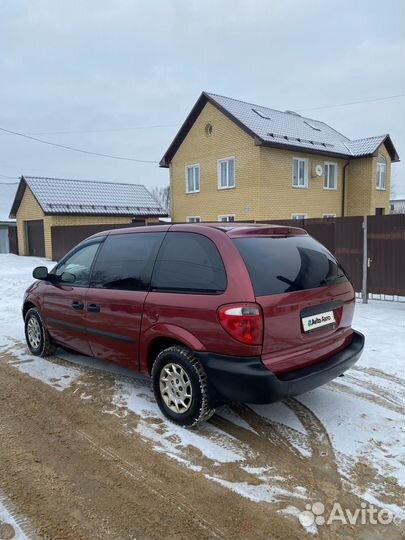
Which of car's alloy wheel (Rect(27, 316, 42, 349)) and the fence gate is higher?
the fence gate

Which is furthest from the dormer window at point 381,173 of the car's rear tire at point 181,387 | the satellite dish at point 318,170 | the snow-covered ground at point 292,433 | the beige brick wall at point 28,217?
the car's rear tire at point 181,387

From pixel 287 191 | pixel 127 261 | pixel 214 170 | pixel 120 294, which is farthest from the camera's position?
pixel 214 170

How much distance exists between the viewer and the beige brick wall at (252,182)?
18.6 m

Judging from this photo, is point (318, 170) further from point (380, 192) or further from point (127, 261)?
point (127, 261)

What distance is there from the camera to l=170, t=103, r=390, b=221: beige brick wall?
60.9 ft

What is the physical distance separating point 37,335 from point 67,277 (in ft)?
3.51

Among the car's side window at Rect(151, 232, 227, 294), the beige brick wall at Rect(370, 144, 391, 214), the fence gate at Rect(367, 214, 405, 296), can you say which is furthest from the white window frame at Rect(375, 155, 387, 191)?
the car's side window at Rect(151, 232, 227, 294)

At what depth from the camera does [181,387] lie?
11.4 feet

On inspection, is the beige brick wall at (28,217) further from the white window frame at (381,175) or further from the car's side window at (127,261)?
the car's side window at (127,261)

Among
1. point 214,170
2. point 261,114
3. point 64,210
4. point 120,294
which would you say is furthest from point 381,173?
point 120,294

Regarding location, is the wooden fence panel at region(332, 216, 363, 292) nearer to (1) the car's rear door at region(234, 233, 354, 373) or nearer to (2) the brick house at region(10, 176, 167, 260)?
(1) the car's rear door at region(234, 233, 354, 373)

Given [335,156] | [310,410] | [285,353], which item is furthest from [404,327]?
[335,156]

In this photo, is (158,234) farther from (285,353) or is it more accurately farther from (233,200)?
(233,200)

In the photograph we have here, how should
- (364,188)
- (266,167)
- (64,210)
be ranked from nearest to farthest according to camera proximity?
(266,167) < (364,188) < (64,210)
